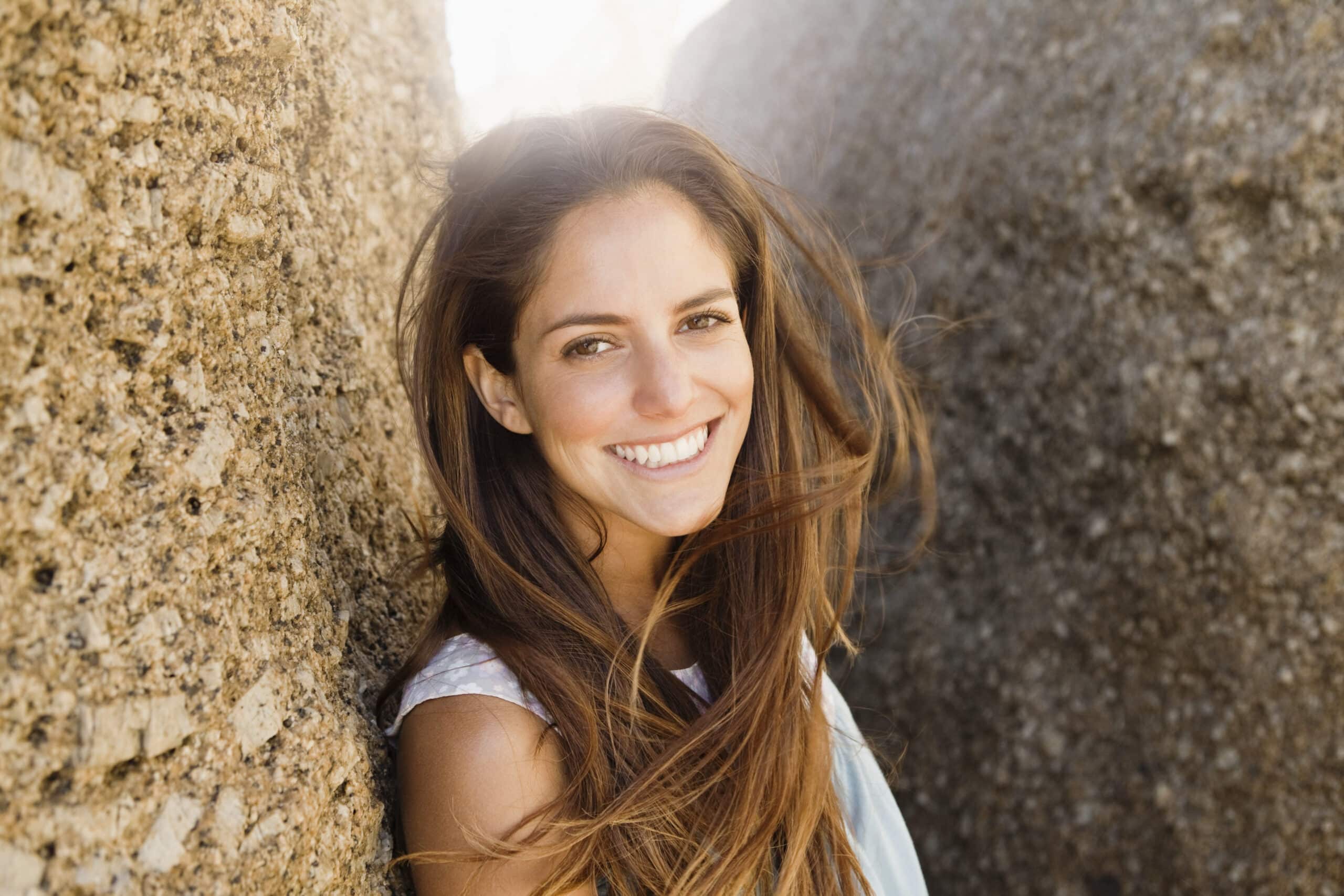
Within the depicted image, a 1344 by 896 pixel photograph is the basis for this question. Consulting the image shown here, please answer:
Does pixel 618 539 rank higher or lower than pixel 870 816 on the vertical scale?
higher

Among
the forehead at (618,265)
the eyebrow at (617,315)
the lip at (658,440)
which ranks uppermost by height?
the forehead at (618,265)

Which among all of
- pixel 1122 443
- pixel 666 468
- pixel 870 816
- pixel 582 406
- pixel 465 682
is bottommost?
pixel 870 816

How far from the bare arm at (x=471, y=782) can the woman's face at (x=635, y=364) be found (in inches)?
15.0

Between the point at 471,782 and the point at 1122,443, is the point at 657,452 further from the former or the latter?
the point at 1122,443

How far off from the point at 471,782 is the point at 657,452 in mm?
541

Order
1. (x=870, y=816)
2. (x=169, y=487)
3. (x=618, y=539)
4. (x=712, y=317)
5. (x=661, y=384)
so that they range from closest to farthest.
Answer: (x=169, y=487) < (x=661, y=384) < (x=712, y=317) < (x=618, y=539) < (x=870, y=816)

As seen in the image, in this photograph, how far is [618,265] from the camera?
160cm

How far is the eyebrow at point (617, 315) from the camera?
1575 millimetres

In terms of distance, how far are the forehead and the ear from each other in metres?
Result: 0.11

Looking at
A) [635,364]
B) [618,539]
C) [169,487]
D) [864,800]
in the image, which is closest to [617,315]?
[635,364]

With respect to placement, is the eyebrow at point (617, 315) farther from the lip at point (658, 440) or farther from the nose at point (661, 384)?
the lip at point (658, 440)

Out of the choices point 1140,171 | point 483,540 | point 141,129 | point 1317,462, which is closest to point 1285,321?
point 1317,462

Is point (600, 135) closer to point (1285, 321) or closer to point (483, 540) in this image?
point (483, 540)

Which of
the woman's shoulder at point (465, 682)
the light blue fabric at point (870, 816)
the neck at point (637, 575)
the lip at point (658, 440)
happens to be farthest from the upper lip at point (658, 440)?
the light blue fabric at point (870, 816)
